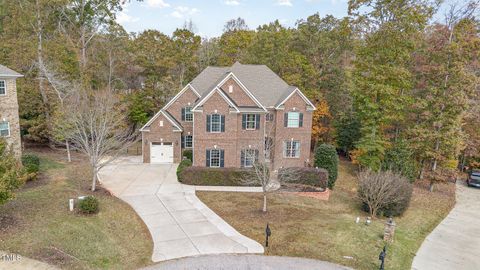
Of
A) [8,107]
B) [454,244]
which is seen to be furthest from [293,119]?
[8,107]

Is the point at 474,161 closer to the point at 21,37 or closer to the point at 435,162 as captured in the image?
the point at 435,162

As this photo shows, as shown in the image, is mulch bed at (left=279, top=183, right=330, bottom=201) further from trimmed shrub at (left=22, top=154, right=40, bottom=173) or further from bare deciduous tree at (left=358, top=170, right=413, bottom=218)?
trimmed shrub at (left=22, top=154, right=40, bottom=173)

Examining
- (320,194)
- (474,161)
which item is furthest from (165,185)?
(474,161)

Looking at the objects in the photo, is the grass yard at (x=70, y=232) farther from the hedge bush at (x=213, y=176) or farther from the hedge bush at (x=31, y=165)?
the hedge bush at (x=213, y=176)

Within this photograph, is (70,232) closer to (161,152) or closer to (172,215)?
(172,215)

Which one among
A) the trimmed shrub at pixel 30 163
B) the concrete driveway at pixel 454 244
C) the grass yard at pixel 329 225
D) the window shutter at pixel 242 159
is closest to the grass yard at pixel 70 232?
the trimmed shrub at pixel 30 163

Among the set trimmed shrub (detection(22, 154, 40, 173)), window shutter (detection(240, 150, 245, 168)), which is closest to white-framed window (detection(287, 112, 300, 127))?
window shutter (detection(240, 150, 245, 168))
